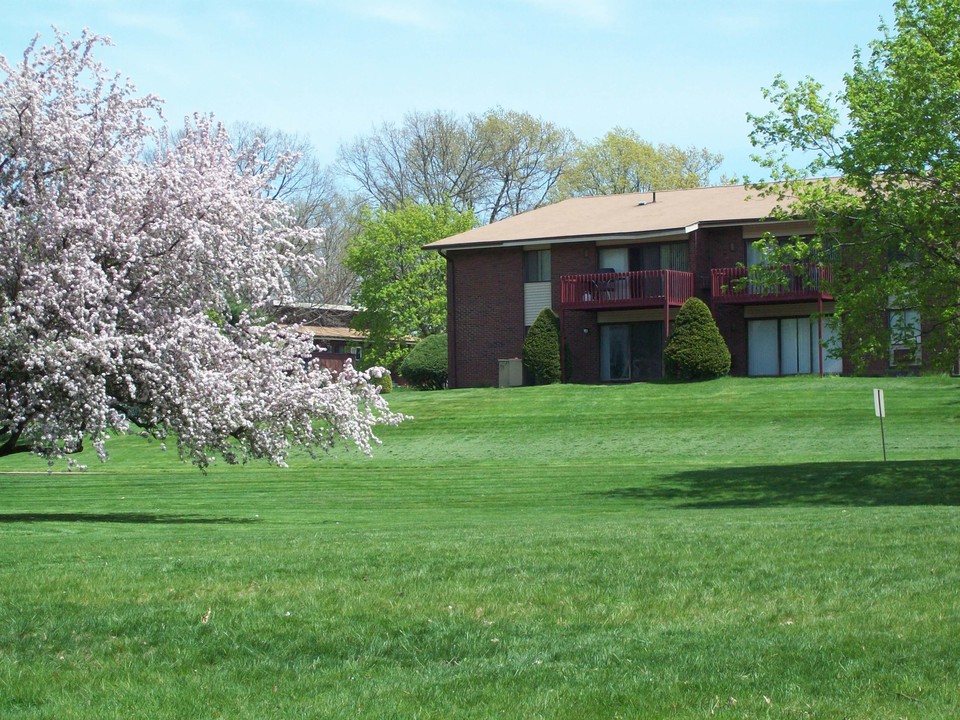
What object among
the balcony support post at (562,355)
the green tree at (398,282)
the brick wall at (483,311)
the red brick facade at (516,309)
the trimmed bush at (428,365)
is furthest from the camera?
the green tree at (398,282)

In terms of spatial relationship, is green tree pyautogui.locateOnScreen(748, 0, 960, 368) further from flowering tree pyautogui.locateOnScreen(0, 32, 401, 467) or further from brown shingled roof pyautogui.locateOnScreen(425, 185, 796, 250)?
brown shingled roof pyautogui.locateOnScreen(425, 185, 796, 250)

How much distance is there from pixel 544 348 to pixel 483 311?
13.6ft

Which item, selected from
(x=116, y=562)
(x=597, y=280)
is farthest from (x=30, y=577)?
(x=597, y=280)

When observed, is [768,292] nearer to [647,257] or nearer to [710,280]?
[710,280]

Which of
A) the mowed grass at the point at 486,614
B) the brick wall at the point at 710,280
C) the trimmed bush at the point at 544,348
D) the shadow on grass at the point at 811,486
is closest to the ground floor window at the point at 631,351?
the trimmed bush at the point at 544,348

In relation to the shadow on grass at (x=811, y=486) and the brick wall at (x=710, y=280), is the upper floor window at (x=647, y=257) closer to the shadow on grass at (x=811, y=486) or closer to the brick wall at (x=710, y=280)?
the brick wall at (x=710, y=280)

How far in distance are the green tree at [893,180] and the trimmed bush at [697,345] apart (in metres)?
16.7

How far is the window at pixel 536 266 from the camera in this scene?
4709 cm

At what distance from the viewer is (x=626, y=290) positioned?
144ft

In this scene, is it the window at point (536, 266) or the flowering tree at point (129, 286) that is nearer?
the flowering tree at point (129, 286)

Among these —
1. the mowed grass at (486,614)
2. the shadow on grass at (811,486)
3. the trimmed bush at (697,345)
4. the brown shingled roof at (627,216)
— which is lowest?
the shadow on grass at (811,486)

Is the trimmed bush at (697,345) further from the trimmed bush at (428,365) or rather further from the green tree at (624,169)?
the green tree at (624,169)

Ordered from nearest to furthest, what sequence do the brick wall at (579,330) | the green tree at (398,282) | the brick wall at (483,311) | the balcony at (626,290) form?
the balcony at (626,290)
the brick wall at (579,330)
the brick wall at (483,311)
the green tree at (398,282)

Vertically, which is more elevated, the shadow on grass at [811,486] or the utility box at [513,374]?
the utility box at [513,374]
